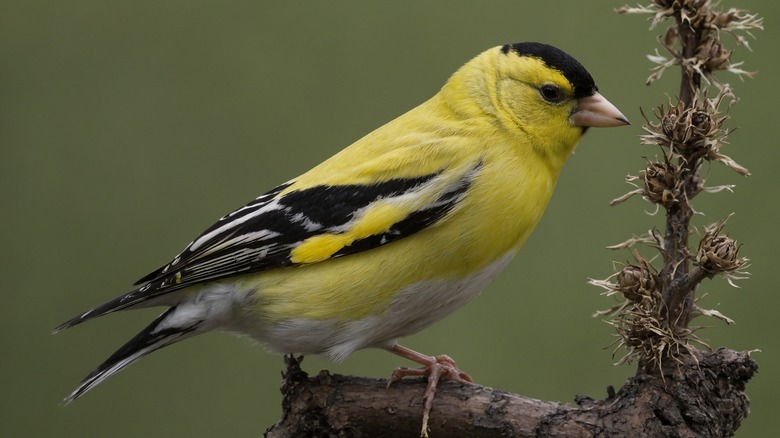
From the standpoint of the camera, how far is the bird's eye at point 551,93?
8.24ft

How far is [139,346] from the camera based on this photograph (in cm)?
240

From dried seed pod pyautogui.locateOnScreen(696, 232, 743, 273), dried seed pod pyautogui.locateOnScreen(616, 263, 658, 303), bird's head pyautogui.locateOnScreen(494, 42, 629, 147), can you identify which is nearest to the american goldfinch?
bird's head pyautogui.locateOnScreen(494, 42, 629, 147)

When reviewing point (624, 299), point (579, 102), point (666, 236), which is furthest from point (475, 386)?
point (579, 102)

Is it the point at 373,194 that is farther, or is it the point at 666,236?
the point at 373,194

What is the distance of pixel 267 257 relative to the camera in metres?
2.37

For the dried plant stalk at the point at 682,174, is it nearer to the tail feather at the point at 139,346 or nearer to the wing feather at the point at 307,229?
the wing feather at the point at 307,229

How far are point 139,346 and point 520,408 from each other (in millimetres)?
1091

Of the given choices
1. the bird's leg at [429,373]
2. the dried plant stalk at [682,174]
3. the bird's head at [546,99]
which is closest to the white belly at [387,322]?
the bird's leg at [429,373]

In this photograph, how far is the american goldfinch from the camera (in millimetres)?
2297

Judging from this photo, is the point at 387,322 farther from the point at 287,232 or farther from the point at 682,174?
the point at 682,174

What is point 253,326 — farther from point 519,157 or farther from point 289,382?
point 519,157

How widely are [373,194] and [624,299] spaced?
0.89m

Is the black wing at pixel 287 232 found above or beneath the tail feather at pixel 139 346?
above

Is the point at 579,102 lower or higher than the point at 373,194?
higher
